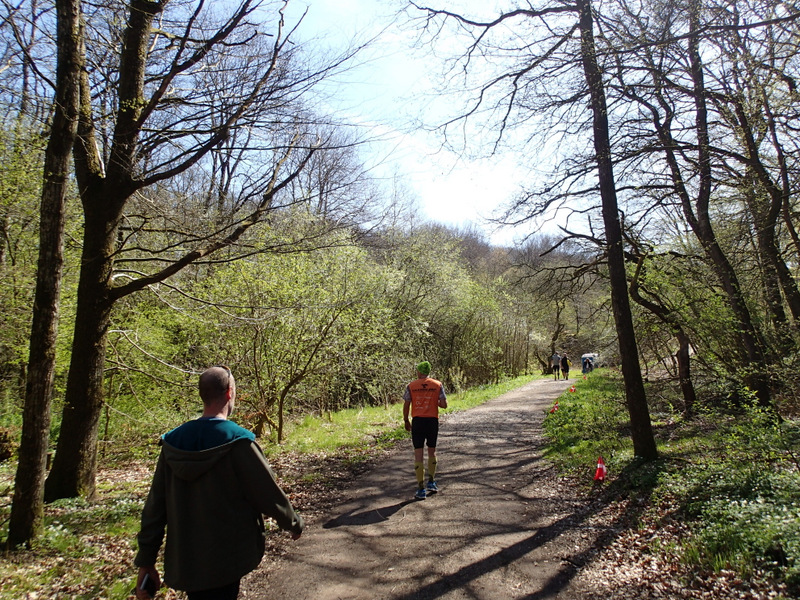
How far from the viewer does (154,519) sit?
8.52 feet

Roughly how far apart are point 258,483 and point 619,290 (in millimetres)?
6652

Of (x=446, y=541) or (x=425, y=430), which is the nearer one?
(x=446, y=541)

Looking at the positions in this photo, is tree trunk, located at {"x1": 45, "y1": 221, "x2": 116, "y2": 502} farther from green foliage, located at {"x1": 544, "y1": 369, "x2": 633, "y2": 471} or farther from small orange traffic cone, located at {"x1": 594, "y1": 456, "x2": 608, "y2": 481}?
green foliage, located at {"x1": 544, "y1": 369, "x2": 633, "y2": 471}

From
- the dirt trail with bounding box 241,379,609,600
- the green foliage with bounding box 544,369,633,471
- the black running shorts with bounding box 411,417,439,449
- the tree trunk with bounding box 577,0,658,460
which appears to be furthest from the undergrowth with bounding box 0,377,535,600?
the tree trunk with bounding box 577,0,658,460

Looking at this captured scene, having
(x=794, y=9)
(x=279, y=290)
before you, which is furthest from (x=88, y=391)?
(x=794, y=9)

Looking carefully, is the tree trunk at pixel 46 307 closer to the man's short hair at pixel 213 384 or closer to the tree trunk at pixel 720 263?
the man's short hair at pixel 213 384

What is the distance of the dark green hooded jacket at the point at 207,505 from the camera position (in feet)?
8.18

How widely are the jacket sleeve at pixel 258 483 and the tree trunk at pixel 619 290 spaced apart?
6.48 m

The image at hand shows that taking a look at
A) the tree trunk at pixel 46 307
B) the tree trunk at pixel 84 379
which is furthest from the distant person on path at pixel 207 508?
the tree trunk at pixel 84 379

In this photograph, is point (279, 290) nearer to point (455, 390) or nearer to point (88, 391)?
point (88, 391)

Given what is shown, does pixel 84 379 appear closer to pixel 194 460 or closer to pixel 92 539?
pixel 92 539

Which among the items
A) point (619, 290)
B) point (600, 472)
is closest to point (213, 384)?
point (600, 472)

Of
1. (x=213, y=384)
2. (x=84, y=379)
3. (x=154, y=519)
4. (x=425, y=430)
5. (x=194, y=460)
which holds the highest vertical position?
(x=84, y=379)

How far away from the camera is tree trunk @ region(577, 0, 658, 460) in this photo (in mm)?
7383
